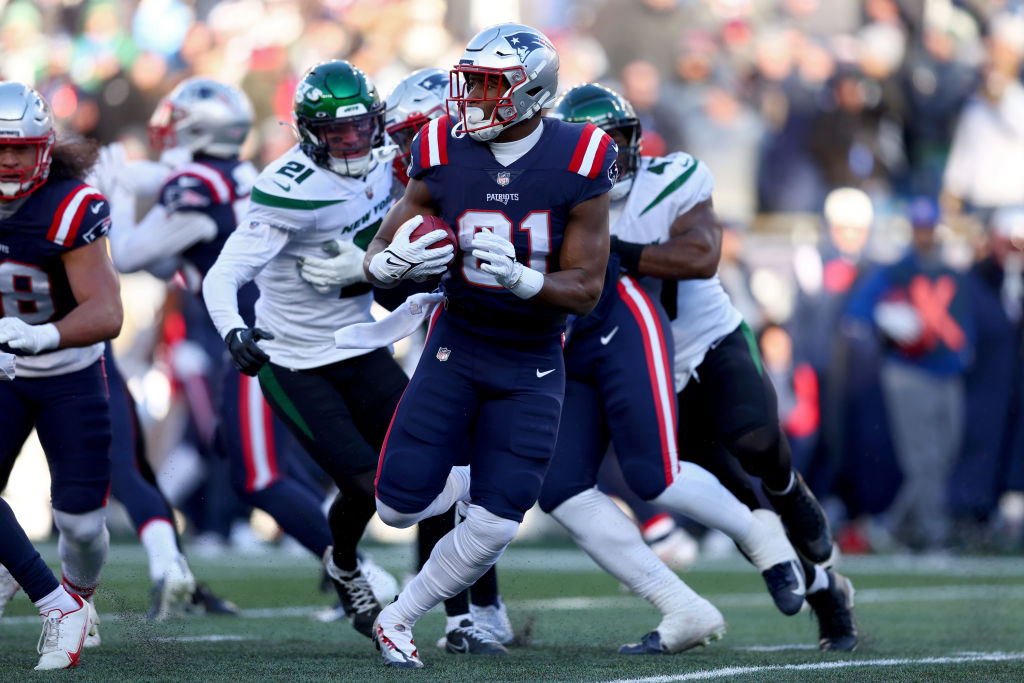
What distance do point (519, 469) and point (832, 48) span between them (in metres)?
7.82

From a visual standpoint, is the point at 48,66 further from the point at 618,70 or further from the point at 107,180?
the point at 107,180

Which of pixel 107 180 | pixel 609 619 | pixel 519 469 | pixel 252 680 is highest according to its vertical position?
pixel 107 180

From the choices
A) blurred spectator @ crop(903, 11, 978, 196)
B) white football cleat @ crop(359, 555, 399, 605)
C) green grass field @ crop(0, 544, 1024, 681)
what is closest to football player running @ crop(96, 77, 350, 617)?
white football cleat @ crop(359, 555, 399, 605)

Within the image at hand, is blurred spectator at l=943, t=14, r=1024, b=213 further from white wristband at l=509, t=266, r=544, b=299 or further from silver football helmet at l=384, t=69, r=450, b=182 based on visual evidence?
white wristband at l=509, t=266, r=544, b=299

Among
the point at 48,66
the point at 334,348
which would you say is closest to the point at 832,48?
the point at 48,66

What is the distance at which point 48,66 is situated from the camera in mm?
12156

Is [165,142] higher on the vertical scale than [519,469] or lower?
higher

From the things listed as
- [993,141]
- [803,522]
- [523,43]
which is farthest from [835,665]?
[993,141]

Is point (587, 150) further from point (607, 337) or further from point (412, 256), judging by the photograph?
point (607, 337)

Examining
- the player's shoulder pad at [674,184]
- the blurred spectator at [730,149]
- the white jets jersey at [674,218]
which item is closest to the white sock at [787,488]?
the white jets jersey at [674,218]

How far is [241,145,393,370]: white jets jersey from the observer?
5121mm

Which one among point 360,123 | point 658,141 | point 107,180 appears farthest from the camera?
point 658,141

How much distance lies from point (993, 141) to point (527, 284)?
699 cm

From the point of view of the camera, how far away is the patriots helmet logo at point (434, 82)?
571 centimetres
